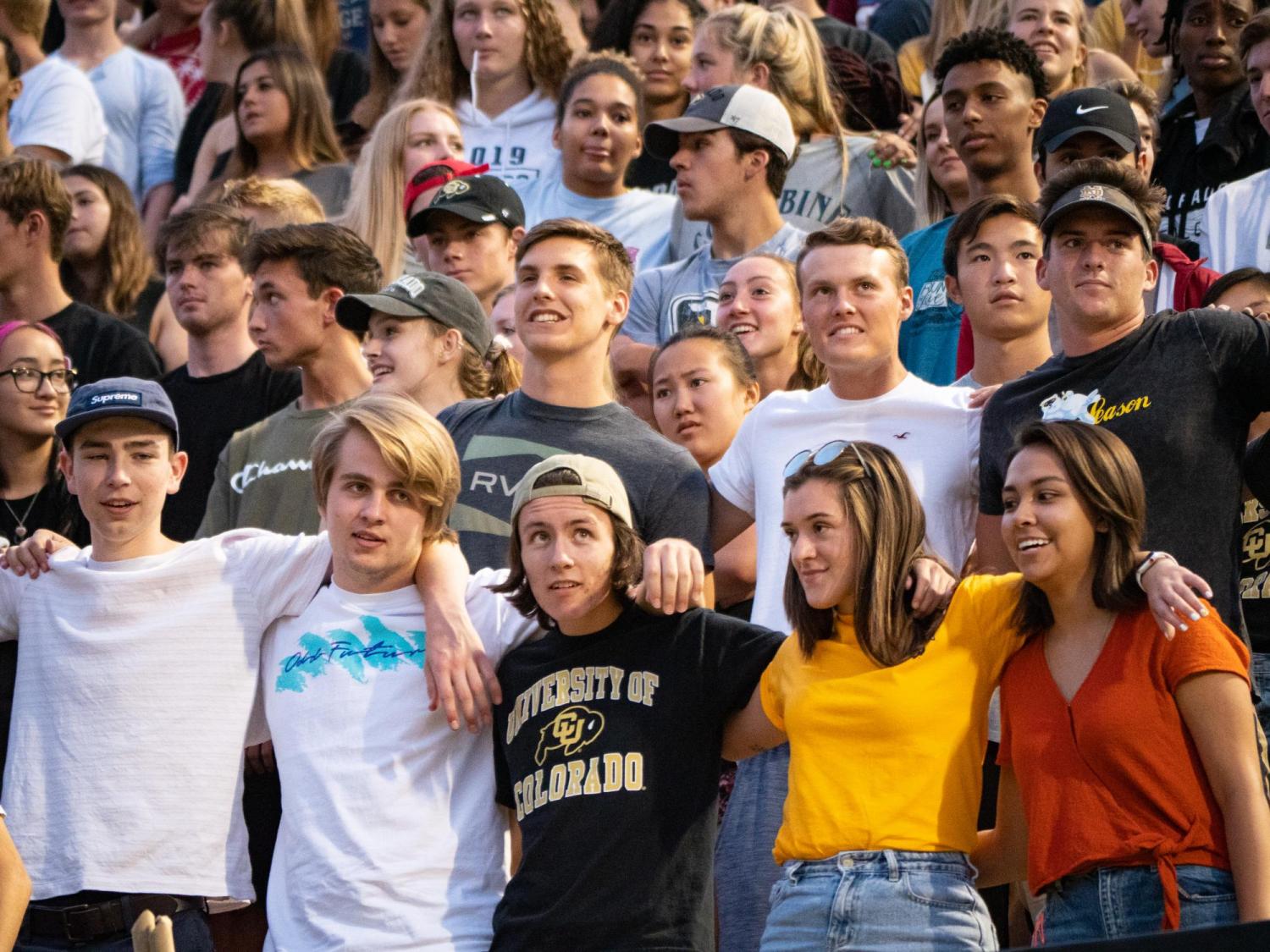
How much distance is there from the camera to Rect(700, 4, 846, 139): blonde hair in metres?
8.03

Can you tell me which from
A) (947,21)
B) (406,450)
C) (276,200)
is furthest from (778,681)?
(947,21)

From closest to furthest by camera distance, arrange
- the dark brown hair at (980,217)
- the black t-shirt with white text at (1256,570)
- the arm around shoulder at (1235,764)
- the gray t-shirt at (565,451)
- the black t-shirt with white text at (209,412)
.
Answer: the arm around shoulder at (1235,764) → the black t-shirt with white text at (1256,570) → the gray t-shirt at (565,451) → the dark brown hair at (980,217) → the black t-shirt with white text at (209,412)

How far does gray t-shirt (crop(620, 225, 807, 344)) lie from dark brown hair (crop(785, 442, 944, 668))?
2.48 m

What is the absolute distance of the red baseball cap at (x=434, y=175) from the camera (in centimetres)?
746

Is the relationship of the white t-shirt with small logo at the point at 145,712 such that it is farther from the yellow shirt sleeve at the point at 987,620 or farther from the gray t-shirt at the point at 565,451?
the yellow shirt sleeve at the point at 987,620

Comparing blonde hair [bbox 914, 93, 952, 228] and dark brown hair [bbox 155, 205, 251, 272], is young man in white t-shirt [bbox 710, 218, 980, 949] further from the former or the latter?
dark brown hair [bbox 155, 205, 251, 272]

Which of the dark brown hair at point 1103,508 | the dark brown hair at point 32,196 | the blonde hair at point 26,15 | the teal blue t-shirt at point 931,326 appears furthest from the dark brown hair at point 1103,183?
the blonde hair at point 26,15

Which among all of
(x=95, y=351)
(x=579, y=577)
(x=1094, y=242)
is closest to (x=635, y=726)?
(x=579, y=577)

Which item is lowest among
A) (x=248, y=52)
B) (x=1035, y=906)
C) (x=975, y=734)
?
(x=1035, y=906)

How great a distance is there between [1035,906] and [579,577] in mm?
1356

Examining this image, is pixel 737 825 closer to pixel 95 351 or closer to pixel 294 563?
pixel 294 563

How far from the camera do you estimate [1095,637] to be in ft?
13.9

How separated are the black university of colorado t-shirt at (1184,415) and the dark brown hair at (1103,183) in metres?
0.37

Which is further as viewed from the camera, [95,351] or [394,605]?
[95,351]
